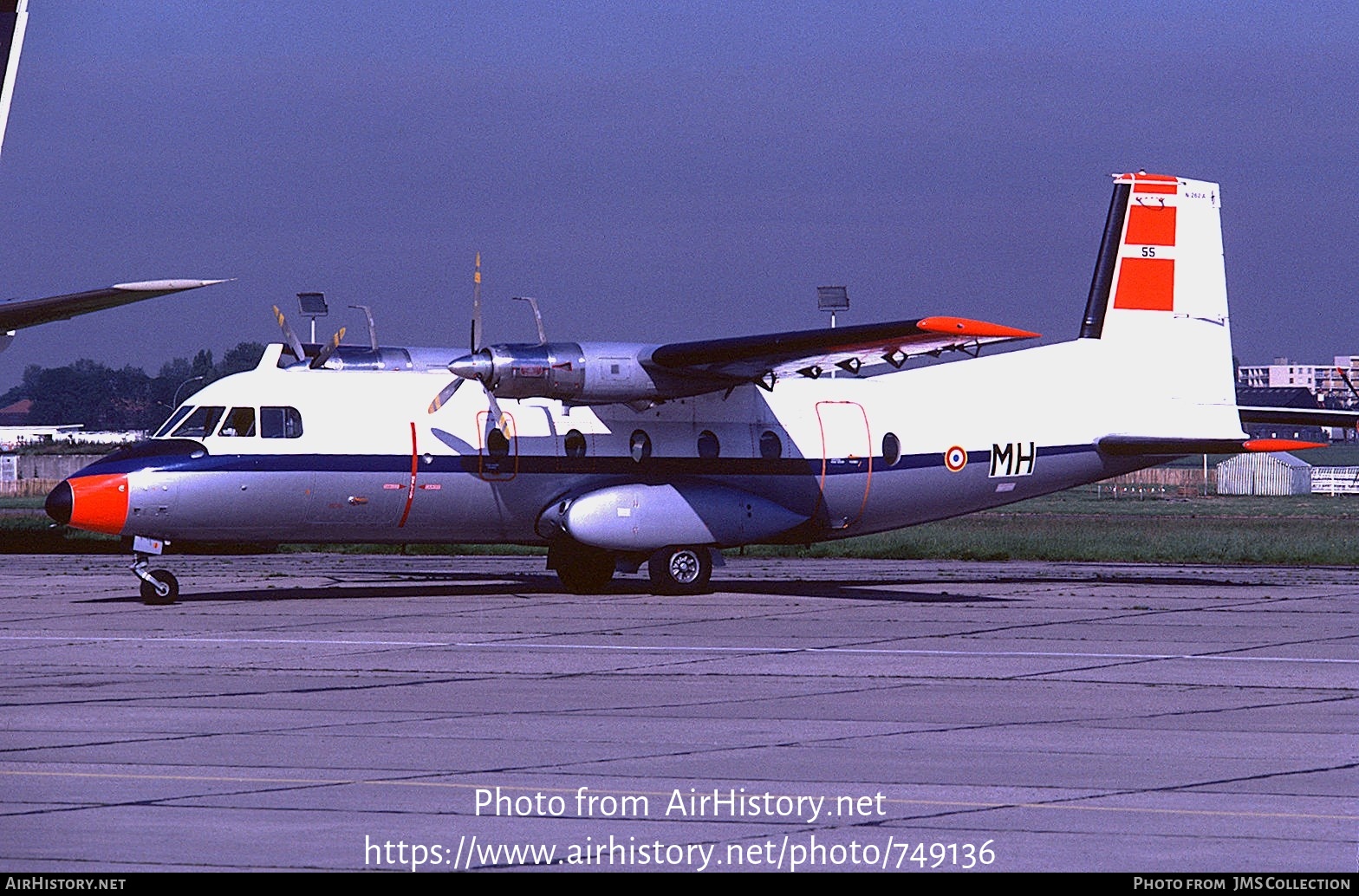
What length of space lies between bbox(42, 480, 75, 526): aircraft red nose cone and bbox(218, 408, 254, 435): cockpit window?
2.01 m

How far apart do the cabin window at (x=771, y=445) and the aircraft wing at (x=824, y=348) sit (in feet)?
3.46

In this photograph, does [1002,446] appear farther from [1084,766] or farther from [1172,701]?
[1084,766]

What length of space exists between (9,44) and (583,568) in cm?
2013

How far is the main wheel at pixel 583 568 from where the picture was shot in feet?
80.5

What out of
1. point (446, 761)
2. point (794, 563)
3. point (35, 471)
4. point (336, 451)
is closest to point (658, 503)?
point (336, 451)

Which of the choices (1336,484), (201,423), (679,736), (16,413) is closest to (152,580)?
(201,423)

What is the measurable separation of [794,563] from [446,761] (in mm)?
22484

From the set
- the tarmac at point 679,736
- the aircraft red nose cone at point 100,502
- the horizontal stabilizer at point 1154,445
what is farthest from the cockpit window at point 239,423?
the horizontal stabilizer at point 1154,445

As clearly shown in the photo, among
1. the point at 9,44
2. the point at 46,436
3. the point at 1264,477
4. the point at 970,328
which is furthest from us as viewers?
the point at 46,436

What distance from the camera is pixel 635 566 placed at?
25.2 meters

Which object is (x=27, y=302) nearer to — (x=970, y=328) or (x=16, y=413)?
(x=970, y=328)

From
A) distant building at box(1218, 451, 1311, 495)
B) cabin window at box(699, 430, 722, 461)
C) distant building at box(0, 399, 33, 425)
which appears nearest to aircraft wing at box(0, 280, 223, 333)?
cabin window at box(699, 430, 722, 461)

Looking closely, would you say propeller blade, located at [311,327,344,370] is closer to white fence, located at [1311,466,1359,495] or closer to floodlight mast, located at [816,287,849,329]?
floodlight mast, located at [816,287,849,329]

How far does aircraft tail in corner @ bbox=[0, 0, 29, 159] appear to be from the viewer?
4.62 m
